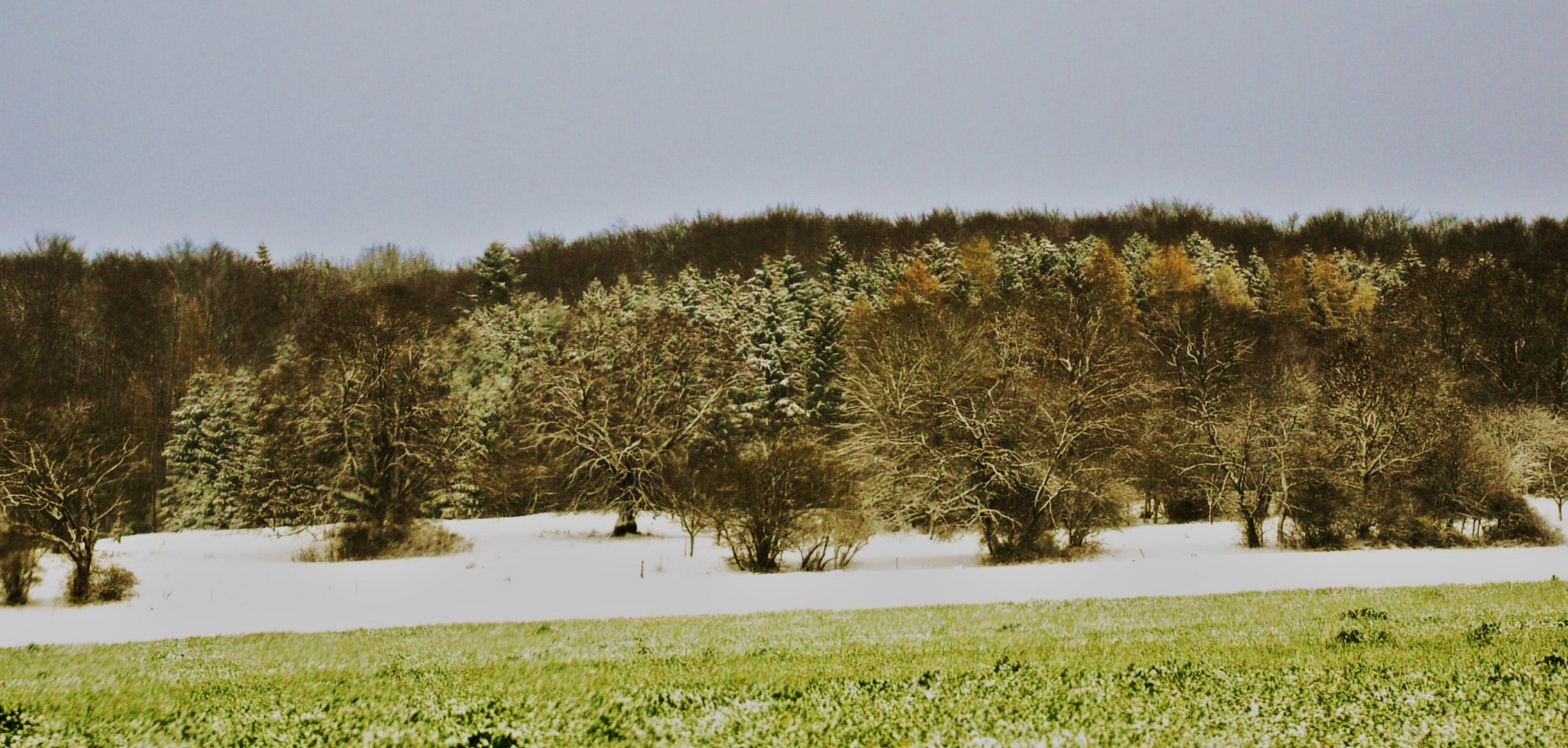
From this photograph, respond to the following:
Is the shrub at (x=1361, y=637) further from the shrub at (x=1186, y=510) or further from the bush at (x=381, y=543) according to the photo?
the shrub at (x=1186, y=510)

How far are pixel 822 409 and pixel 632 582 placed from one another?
30.4 metres

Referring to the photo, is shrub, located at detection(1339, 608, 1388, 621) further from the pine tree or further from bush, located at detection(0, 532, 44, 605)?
the pine tree

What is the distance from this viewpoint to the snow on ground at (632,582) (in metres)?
20.5

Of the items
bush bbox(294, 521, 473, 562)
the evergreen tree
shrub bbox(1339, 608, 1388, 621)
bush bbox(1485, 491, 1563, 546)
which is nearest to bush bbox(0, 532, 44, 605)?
bush bbox(294, 521, 473, 562)

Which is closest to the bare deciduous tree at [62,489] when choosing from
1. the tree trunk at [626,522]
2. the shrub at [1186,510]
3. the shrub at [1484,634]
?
the tree trunk at [626,522]

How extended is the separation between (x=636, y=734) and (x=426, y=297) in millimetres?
37973

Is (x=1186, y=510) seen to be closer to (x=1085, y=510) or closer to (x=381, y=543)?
(x=1085, y=510)

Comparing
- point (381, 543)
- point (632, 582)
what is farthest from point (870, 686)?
point (381, 543)

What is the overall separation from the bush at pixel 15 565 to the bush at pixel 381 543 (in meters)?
9.46

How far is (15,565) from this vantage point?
2373cm

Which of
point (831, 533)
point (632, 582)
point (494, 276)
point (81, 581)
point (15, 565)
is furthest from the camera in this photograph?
point (494, 276)

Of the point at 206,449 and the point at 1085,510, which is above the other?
the point at 206,449

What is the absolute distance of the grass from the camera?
6.34 m

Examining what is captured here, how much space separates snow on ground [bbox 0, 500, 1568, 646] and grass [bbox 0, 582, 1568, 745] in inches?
258
